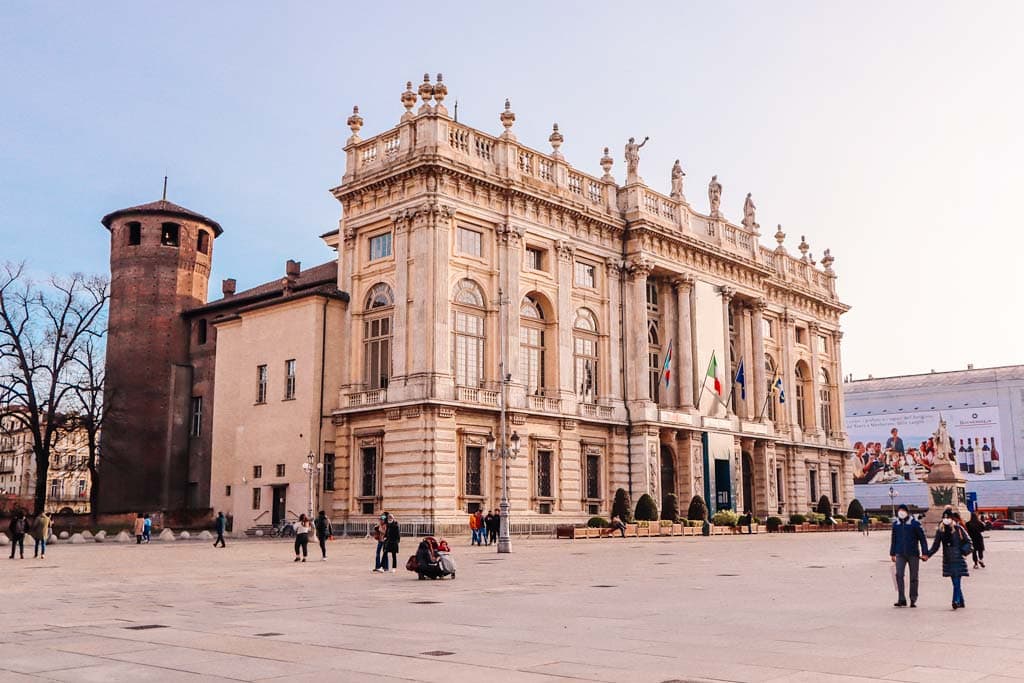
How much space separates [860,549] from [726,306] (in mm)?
29522

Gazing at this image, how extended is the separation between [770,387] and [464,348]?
103 ft

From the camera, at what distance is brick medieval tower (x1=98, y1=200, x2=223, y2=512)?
59000 mm

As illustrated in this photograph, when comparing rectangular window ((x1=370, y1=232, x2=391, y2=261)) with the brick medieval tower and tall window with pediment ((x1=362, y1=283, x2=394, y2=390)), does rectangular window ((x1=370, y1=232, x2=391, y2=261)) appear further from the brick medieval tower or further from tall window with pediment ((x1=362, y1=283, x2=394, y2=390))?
the brick medieval tower

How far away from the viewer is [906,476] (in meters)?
113

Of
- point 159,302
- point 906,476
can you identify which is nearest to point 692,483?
point 159,302

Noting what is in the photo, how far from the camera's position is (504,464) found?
3909 centimetres

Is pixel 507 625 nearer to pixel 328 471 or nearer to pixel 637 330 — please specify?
pixel 328 471

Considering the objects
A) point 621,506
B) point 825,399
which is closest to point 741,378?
point 621,506

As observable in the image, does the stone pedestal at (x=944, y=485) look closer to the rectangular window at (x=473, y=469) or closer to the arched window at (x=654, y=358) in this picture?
the arched window at (x=654, y=358)

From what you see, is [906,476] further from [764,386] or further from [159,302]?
[159,302]

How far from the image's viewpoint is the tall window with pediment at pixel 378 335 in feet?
159

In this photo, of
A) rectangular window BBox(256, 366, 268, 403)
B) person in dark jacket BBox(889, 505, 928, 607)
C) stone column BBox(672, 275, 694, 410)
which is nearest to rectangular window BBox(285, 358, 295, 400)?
rectangular window BBox(256, 366, 268, 403)

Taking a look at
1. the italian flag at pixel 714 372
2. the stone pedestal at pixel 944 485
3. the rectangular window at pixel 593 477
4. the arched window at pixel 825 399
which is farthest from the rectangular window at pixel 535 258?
the arched window at pixel 825 399

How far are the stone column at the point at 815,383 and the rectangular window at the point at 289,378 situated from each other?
44144 mm
